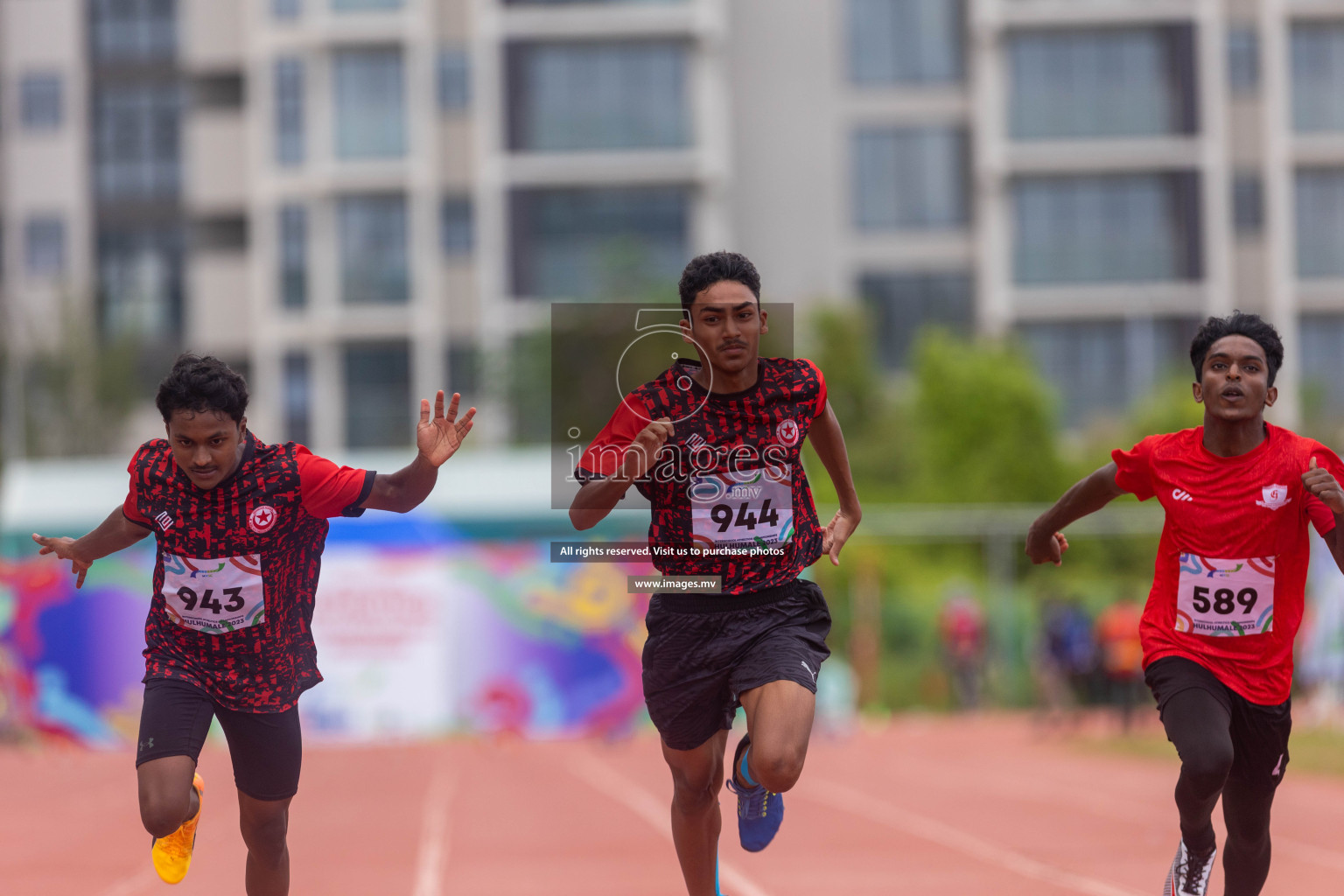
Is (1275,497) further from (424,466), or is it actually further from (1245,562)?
(424,466)

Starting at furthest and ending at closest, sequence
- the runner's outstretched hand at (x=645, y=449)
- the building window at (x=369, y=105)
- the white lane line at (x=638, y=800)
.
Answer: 1. the building window at (x=369, y=105)
2. the white lane line at (x=638, y=800)
3. the runner's outstretched hand at (x=645, y=449)

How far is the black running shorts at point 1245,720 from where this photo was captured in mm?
5152

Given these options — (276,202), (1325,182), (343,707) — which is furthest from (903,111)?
(343,707)

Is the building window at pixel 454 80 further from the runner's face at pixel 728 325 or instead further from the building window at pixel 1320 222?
the runner's face at pixel 728 325

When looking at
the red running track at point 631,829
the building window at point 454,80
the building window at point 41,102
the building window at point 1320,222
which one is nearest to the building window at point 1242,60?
the building window at point 1320,222

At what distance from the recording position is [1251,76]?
3722 cm

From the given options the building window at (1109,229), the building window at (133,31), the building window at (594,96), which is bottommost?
the building window at (1109,229)

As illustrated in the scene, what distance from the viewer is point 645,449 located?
5000mm

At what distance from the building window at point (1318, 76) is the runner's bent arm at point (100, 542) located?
35851 millimetres

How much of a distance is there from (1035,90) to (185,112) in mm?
22438

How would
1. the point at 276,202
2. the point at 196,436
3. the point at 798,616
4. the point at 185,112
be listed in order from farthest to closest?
the point at 185,112 → the point at 276,202 → the point at 798,616 → the point at 196,436

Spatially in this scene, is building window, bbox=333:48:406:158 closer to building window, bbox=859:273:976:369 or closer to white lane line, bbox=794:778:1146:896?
building window, bbox=859:273:976:369

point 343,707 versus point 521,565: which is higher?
point 521,565

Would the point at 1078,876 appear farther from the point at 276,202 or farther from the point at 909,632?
the point at 276,202
